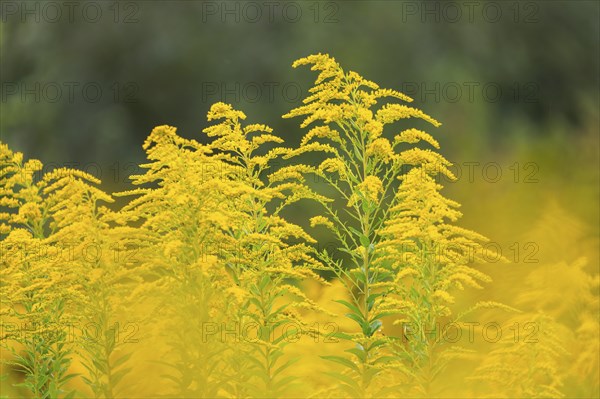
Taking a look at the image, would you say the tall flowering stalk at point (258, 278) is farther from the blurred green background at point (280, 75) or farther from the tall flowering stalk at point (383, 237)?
the blurred green background at point (280, 75)

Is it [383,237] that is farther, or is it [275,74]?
[275,74]

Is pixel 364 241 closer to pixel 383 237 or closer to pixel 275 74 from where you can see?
pixel 383 237

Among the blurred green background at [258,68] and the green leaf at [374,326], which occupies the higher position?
the blurred green background at [258,68]

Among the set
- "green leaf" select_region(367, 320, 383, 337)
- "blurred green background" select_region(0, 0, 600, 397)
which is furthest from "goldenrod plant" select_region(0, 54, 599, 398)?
"blurred green background" select_region(0, 0, 600, 397)

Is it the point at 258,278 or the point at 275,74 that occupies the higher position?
the point at 275,74

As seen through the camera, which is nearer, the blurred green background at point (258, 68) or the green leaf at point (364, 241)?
the green leaf at point (364, 241)

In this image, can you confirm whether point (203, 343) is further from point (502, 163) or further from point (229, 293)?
point (502, 163)

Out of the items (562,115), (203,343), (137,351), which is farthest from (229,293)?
(562,115)

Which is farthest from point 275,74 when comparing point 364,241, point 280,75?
point 364,241

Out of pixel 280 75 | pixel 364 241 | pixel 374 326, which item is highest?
pixel 280 75

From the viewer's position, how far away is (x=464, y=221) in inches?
383

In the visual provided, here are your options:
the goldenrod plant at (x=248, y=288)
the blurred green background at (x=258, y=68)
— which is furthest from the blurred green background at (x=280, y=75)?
the goldenrod plant at (x=248, y=288)

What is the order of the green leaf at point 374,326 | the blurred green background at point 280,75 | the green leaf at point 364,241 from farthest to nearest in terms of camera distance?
the blurred green background at point 280,75 → the green leaf at point 364,241 → the green leaf at point 374,326

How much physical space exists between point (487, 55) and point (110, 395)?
9280 mm
